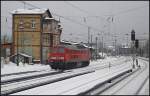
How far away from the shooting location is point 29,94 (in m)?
14.6

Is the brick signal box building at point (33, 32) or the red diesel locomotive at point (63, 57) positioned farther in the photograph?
the brick signal box building at point (33, 32)

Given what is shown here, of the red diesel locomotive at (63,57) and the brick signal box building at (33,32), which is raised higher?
the brick signal box building at (33,32)

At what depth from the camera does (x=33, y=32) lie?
190ft

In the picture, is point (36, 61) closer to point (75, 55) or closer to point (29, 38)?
point (29, 38)

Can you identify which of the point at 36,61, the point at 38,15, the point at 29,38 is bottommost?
the point at 36,61

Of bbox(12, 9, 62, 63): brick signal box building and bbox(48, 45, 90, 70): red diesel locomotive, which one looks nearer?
bbox(48, 45, 90, 70): red diesel locomotive

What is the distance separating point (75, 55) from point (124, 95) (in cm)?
2894

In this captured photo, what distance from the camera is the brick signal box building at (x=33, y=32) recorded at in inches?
2243

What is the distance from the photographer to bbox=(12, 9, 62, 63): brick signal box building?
57.0 metres

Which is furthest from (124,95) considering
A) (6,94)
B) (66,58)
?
(66,58)

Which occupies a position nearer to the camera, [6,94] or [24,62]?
[6,94]

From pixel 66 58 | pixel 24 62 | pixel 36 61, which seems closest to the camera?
pixel 66 58

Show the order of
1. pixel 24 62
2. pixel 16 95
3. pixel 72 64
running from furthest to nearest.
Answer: pixel 24 62 < pixel 72 64 < pixel 16 95

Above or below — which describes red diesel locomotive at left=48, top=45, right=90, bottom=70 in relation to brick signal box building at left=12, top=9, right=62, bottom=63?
below
